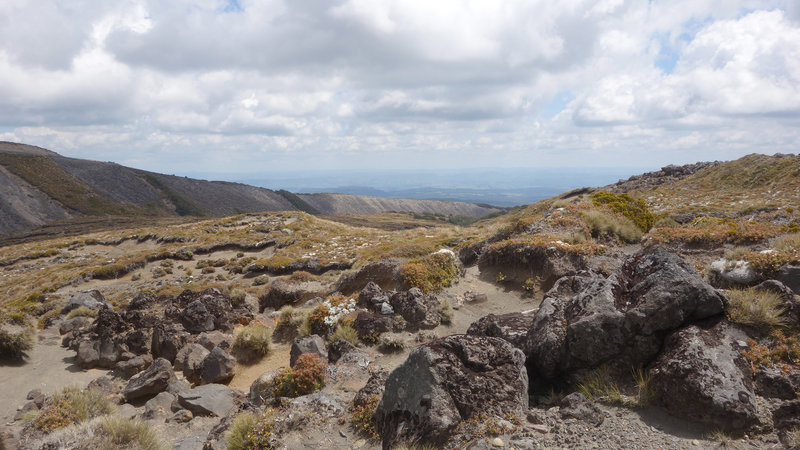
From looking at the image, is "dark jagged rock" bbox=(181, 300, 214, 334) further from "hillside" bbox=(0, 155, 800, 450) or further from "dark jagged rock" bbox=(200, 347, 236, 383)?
"dark jagged rock" bbox=(200, 347, 236, 383)

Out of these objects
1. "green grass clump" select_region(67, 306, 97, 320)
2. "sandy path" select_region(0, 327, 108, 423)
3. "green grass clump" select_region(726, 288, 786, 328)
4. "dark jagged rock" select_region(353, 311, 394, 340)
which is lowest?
"sandy path" select_region(0, 327, 108, 423)

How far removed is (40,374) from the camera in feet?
44.3

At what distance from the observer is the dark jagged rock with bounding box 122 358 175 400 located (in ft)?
37.5

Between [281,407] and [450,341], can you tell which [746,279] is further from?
[281,407]

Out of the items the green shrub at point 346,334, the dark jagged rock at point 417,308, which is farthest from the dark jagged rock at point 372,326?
the dark jagged rock at point 417,308

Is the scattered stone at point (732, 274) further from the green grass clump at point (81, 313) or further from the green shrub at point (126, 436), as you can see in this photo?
the green grass clump at point (81, 313)

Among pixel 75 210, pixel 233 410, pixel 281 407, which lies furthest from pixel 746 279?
pixel 75 210

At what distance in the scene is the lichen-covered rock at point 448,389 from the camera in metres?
6.57

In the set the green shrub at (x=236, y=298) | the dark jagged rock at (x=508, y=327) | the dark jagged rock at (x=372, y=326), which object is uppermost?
the dark jagged rock at (x=508, y=327)

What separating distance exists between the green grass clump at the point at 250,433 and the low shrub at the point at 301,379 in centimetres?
150

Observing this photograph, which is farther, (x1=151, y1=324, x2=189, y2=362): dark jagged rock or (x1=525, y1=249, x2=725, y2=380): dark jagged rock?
(x1=151, y1=324, x2=189, y2=362): dark jagged rock

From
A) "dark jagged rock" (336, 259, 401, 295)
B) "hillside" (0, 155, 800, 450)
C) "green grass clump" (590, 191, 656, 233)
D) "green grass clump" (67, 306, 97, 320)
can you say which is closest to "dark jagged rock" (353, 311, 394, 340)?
"hillside" (0, 155, 800, 450)

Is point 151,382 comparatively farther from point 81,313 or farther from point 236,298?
point 81,313

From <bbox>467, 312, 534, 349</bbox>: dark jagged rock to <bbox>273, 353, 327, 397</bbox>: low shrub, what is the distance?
428 cm
